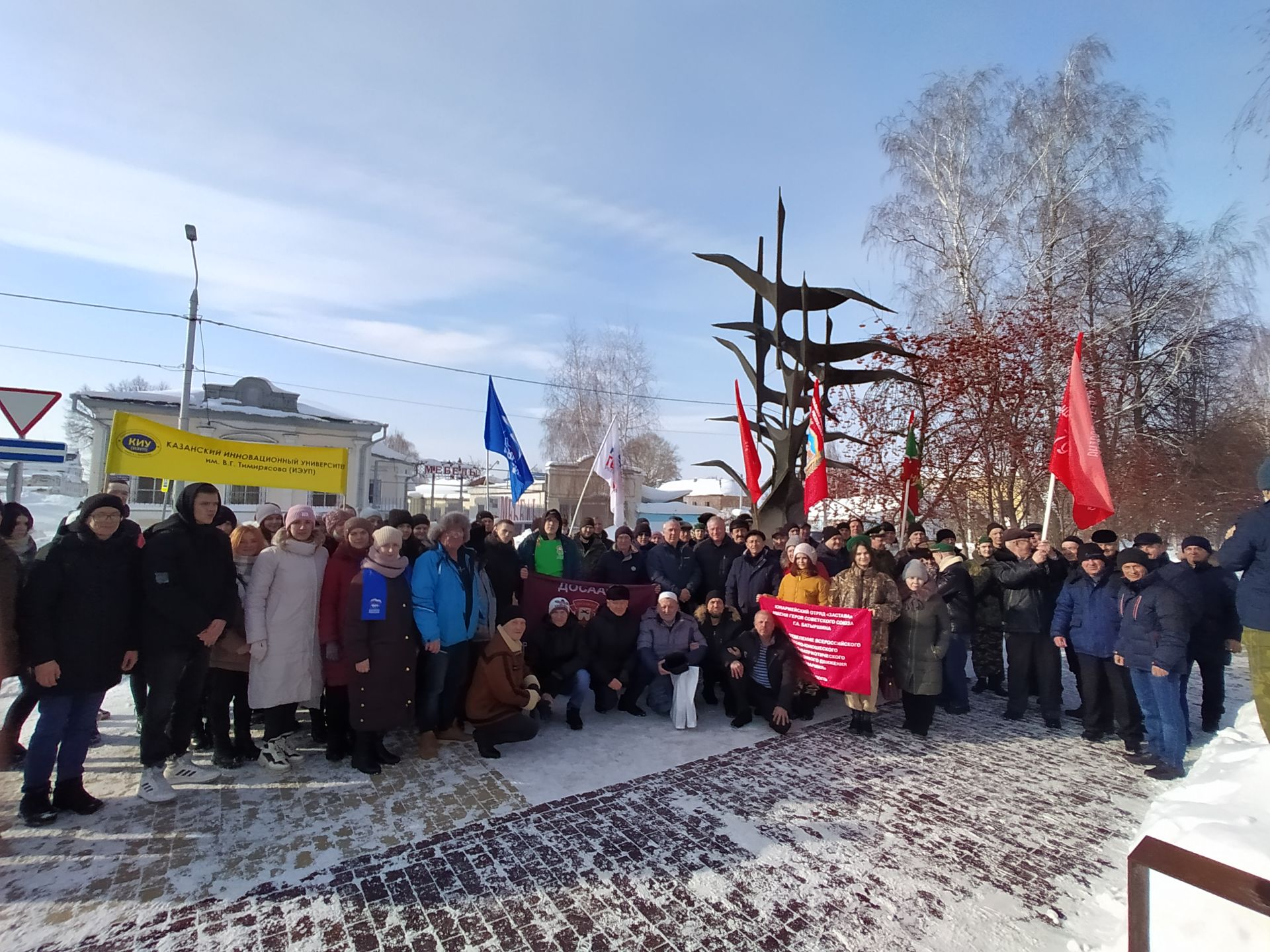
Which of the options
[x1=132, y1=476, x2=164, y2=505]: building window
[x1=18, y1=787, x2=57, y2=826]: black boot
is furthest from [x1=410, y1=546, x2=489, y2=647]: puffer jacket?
[x1=132, y1=476, x2=164, y2=505]: building window

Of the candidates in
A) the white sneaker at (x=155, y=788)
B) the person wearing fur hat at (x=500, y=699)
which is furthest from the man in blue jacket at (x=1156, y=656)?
the white sneaker at (x=155, y=788)

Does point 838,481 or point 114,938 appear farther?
point 838,481

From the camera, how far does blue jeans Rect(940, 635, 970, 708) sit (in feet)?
21.6

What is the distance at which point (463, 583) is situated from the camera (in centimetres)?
521

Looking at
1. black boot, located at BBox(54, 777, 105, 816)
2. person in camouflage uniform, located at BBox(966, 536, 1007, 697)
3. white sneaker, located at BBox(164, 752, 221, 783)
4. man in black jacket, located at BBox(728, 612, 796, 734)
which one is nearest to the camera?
black boot, located at BBox(54, 777, 105, 816)

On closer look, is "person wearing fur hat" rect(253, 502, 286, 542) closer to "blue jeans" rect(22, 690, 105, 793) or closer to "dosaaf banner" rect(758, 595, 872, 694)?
"blue jeans" rect(22, 690, 105, 793)

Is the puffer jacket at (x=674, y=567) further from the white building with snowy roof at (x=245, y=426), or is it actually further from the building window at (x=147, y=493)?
the building window at (x=147, y=493)

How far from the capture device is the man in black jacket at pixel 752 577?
6.77m

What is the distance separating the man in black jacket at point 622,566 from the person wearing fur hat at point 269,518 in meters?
3.16

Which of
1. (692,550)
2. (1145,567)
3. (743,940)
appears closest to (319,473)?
(692,550)

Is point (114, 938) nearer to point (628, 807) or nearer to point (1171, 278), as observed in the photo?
A: point (628, 807)

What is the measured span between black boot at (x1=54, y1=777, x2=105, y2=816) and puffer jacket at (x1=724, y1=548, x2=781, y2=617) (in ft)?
17.3

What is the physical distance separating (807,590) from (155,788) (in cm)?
517

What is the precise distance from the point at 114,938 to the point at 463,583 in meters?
2.80
